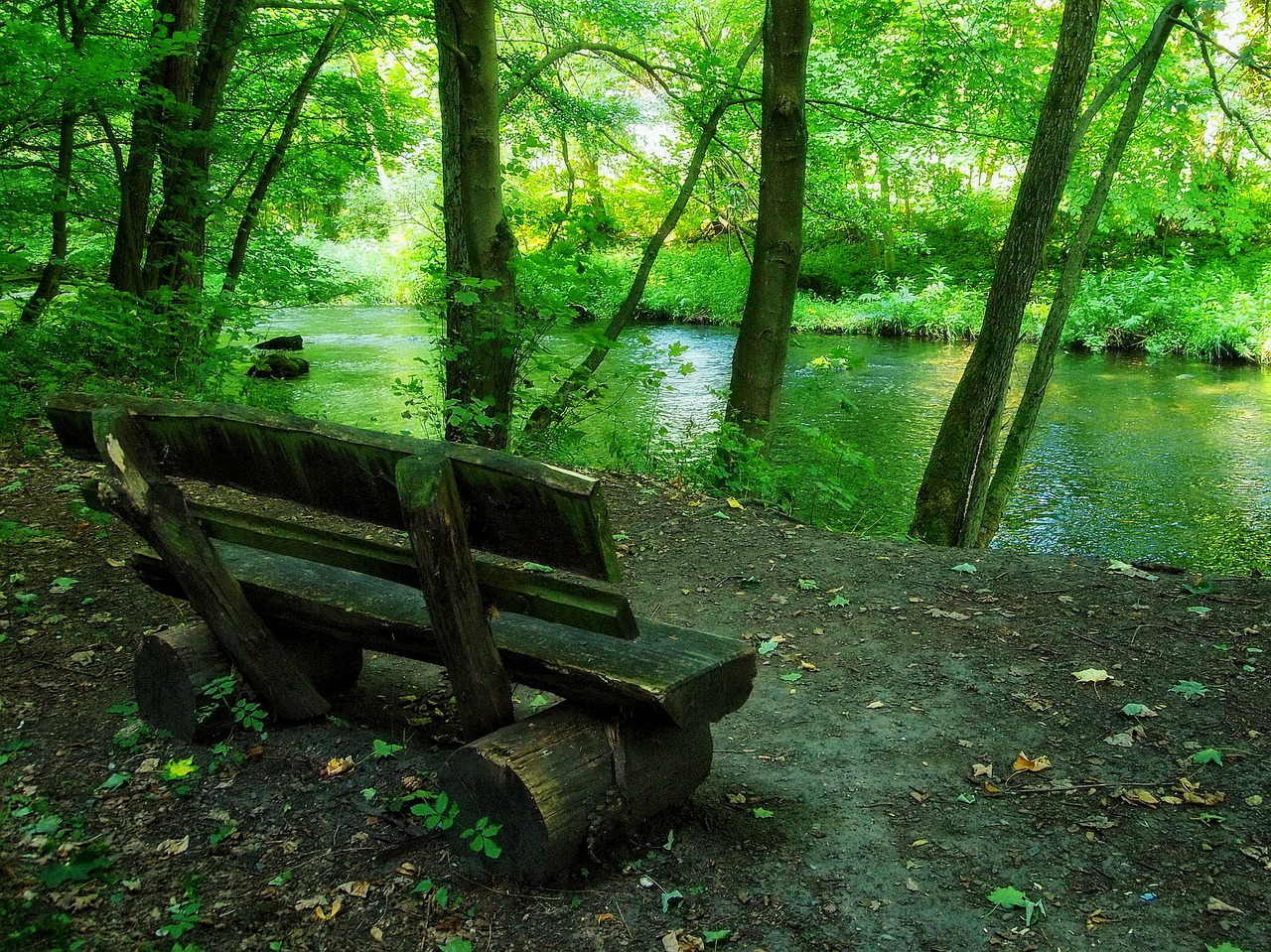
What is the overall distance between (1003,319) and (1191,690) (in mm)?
4691

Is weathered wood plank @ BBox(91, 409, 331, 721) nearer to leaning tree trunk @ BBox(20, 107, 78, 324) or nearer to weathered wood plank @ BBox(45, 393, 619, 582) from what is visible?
weathered wood plank @ BBox(45, 393, 619, 582)

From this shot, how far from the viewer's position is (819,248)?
30109 millimetres

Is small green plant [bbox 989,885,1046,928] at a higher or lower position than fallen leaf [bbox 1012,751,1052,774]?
higher

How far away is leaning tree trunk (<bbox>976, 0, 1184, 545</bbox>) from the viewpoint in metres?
8.29

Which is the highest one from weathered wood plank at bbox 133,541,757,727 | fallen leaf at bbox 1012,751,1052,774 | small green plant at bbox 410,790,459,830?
weathered wood plank at bbox 133,541,757,727

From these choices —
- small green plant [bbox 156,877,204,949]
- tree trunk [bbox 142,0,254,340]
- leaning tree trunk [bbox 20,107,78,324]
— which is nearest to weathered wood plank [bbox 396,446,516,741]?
small green plant [bbox 156,877,204,949]

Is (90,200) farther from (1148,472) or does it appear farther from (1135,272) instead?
(1135,272)

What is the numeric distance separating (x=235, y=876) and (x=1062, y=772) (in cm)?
295

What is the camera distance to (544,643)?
2.99 metres

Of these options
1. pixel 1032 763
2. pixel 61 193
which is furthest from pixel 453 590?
pixel 61 193

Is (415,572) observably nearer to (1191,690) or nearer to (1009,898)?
(1009,898)

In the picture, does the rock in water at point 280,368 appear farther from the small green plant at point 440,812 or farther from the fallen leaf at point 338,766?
the small green plant at point 440,812

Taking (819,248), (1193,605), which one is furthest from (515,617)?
(819,248)

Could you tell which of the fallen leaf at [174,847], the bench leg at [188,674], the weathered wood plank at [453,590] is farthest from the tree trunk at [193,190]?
the weathered wood plank at [453,590]
